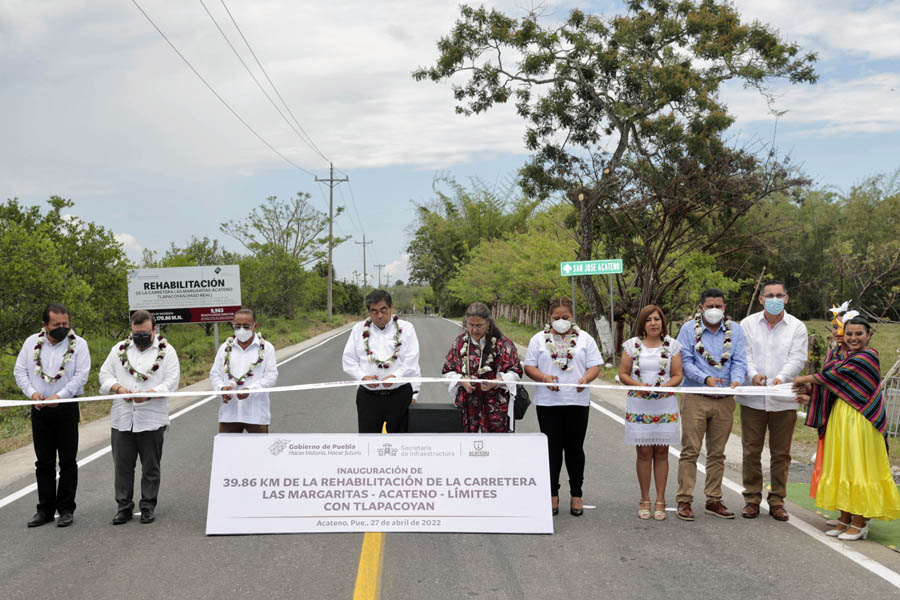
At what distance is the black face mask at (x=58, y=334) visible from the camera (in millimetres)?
6953

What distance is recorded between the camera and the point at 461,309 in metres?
102

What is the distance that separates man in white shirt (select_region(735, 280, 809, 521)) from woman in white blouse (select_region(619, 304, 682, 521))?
0.75 m

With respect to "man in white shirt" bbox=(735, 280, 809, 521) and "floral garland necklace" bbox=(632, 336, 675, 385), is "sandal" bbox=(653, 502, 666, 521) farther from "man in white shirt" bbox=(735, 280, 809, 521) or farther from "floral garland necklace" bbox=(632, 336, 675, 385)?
"floral garland necklace" bbox=(632, 336, 675, 385)

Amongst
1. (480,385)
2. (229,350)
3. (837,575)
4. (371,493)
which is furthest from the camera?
(229,350)

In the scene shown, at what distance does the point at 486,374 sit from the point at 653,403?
147cm

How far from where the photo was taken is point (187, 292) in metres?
25.4

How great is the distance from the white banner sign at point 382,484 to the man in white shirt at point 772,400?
6.44 ft

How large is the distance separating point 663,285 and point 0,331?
18634mm

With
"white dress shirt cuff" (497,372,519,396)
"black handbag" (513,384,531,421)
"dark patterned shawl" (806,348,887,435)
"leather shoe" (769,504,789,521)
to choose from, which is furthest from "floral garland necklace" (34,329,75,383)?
"dark patterned shawl" (806,348,887,435)

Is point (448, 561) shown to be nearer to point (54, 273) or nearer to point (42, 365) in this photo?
point (42, 365)

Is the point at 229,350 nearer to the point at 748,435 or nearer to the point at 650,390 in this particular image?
the point at 650,390

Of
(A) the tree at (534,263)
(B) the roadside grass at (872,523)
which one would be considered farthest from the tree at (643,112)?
(B) the roadside grass at (872,523)

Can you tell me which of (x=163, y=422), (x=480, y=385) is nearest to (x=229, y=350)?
(x=163, y=422)

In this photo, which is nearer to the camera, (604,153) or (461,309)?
(604,153)
